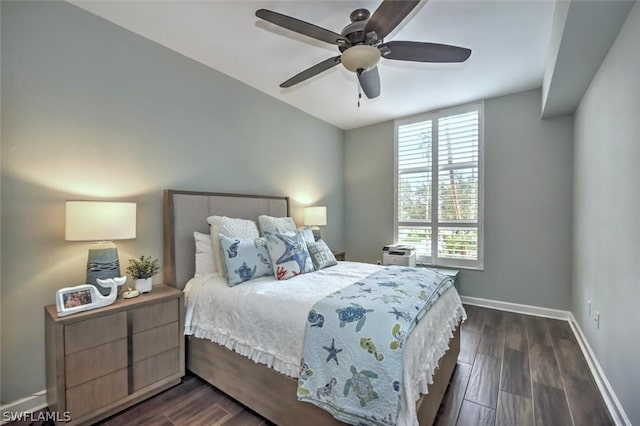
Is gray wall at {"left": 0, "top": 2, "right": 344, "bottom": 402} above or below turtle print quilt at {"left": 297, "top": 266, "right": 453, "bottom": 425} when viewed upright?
above

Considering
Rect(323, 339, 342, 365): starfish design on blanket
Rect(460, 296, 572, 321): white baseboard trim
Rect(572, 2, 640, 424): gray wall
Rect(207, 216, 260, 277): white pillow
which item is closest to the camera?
Rect(323, 339, 342, 365): starfish design on blanket

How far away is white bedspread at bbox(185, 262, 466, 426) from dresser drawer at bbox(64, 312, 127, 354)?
466mm

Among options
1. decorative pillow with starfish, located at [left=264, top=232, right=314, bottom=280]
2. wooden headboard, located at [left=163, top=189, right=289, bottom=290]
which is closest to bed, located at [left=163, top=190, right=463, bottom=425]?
wooden headboard, located at [left=163, top=189, right=289, bottom=290]

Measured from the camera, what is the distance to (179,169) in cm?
261

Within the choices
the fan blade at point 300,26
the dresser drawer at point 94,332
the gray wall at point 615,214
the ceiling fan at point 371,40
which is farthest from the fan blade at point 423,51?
the dresser drawer at point 94,332

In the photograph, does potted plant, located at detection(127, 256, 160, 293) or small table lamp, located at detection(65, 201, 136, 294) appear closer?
small table lamp, located at detection(65, 201, 136, 294)

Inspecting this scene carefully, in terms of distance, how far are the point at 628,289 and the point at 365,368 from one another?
5.37ft

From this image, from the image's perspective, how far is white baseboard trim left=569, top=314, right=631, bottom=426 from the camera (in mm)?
1642

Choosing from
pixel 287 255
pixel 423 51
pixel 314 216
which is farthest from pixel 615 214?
pixel 314 216

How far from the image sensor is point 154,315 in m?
1.97

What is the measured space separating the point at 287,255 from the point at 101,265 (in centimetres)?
129

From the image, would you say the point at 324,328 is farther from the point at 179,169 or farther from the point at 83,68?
the point at 83,68

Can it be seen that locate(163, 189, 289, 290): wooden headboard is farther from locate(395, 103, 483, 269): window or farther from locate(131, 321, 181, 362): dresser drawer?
locate(395, 103, 483, 269): window

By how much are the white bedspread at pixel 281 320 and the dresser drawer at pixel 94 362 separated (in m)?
0.45
